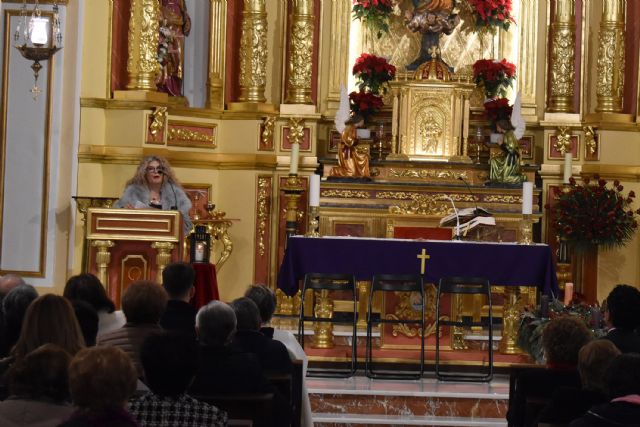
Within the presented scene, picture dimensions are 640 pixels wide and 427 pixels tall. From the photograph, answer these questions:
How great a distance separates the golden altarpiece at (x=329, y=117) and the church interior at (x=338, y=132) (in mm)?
20

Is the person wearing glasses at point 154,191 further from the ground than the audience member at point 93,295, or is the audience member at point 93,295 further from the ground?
the person wearing glasses at point 154,191

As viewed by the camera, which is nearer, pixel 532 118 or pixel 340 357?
pixel 340 357

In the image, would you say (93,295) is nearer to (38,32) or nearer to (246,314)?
(246,314)

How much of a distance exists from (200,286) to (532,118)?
5158 millimetres

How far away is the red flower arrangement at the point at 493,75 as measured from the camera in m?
13.8

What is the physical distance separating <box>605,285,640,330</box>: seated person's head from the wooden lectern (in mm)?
5101

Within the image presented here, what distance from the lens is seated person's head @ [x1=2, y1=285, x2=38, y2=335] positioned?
587cm

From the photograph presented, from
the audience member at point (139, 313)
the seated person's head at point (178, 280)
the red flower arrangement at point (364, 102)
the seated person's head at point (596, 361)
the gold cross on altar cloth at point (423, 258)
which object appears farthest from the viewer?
the red flower arrangement at point (364, 102)

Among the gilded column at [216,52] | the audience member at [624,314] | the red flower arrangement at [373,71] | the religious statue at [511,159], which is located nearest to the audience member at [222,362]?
the audience member at [624,314]

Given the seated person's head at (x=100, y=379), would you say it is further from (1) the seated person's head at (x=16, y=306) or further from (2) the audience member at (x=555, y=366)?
(2) the audience member at (x=555, y=366)

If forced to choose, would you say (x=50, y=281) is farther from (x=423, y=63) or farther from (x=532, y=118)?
(x=532, y=118)

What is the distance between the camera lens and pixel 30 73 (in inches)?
493

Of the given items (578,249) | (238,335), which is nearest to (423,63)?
(578,249)

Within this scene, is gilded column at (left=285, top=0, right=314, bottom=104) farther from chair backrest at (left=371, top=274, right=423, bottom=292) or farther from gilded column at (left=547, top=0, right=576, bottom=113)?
chair backrest at (left=371, top=274, right=423, bottom=292)
